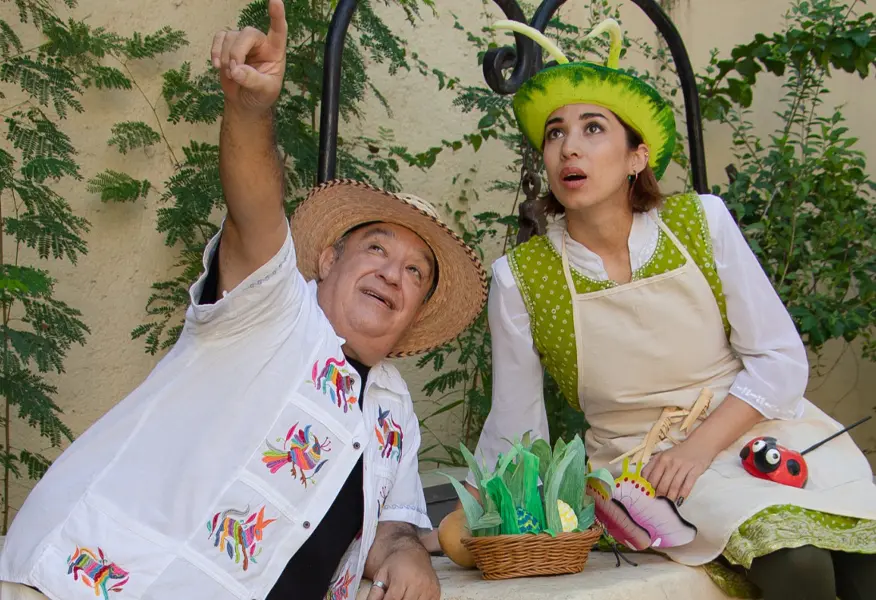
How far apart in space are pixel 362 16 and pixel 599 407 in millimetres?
1824

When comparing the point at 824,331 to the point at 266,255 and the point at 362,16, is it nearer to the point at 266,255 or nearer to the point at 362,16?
the point at 362,16

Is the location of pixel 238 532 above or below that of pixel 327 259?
below

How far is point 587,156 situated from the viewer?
8.63 ft

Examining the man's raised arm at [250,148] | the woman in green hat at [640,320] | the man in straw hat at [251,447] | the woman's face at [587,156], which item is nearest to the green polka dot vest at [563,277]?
the woman in green hat at [640,320]

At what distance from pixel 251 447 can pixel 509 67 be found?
5.52ft

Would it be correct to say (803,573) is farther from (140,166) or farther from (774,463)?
(140,166)

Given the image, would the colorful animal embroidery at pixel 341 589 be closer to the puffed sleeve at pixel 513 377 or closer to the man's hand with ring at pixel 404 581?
the man's hand with ring at pixel 404 581

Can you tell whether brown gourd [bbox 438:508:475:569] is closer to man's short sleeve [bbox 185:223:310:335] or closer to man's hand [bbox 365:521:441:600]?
man's hand [bbox 365:521:441:600]

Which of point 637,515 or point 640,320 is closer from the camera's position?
point 637,515

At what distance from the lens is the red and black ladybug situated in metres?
2.43

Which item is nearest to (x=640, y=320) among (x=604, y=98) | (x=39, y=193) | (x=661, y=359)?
(x=661, y=359)

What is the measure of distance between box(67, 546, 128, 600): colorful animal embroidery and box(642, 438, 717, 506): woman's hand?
1329 mm

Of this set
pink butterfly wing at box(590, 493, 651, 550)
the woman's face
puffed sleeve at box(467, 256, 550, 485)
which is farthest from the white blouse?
pink butterfly wing at box(590, 493, 651, 550)

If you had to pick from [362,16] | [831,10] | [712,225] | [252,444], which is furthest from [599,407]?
[831,10]
